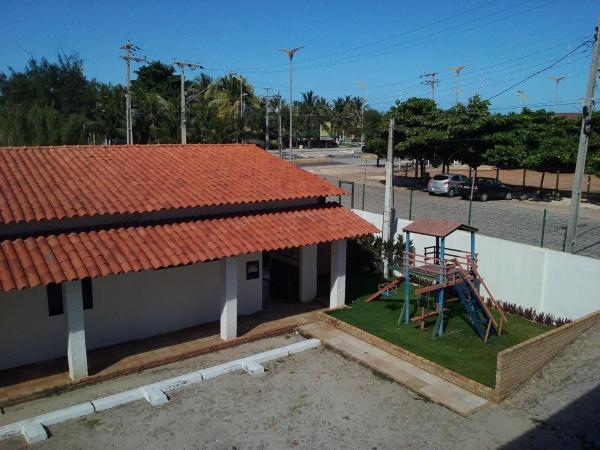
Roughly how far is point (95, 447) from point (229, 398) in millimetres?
2603

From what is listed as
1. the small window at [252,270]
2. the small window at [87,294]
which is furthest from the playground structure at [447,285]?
the small window at [87,294]

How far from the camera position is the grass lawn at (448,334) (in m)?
11.8

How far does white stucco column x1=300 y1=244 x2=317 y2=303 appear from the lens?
15930 mm

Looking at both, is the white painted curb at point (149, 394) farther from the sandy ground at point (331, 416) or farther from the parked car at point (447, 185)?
the parked car at point (447, 185)

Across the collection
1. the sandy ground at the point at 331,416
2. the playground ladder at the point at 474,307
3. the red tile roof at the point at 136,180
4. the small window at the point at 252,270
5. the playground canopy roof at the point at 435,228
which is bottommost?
the sandy ground at the point at 331,416

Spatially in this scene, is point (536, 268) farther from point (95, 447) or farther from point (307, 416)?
point (95, 447)

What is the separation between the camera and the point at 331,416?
32.1ft

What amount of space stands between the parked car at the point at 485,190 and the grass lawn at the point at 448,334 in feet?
52.1

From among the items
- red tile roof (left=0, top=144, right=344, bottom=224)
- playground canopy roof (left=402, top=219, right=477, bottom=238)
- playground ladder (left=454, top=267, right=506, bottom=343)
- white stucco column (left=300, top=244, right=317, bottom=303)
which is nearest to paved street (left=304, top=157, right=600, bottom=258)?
playground ladder (left=454, top=267, right=506, bottom=343)

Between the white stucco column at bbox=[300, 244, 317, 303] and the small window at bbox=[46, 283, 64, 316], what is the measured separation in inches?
265

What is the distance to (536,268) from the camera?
1512 centimetres

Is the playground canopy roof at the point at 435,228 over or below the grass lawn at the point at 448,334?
over

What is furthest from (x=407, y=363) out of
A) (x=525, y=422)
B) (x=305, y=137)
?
(x=305, y=137)

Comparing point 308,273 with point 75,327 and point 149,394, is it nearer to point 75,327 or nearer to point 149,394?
point 149,394
